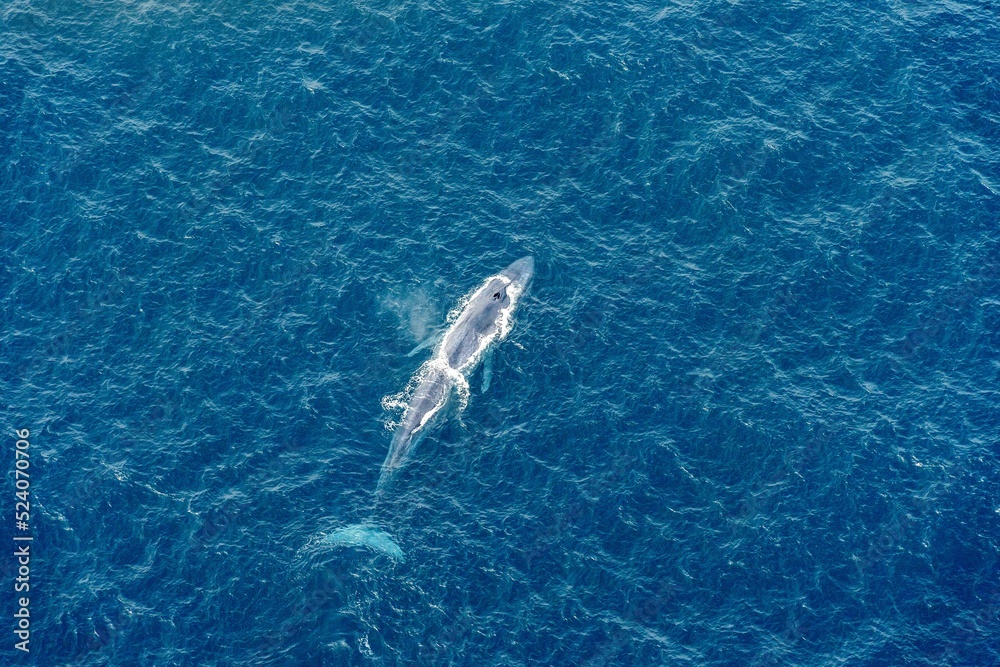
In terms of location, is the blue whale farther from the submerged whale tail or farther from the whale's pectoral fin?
the submerged whale tail

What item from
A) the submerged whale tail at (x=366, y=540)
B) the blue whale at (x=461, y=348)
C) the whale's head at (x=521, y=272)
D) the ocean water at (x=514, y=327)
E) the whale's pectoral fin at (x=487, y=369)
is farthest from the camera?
the whale's head at (x=521, y=272)

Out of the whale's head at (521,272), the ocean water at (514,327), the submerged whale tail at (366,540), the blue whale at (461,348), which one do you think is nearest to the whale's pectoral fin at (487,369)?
the blue whale at (461,348)

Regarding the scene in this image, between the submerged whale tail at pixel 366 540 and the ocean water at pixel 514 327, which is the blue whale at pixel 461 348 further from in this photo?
the submerged whale tail at pixel 366 540

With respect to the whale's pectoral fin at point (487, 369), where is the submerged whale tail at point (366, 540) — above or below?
below

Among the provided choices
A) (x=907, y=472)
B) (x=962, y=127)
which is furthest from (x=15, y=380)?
(x=962, y=127)

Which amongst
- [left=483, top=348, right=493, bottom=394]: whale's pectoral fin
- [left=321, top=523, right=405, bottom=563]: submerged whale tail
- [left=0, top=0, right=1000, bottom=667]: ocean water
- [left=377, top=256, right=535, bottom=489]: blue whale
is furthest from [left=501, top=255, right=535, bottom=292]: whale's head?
[left=321, top=523, right=405, bottom=563]: submerged whale tail

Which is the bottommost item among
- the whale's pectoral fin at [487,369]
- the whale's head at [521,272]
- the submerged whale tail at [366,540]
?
the submerged whale tail at [366,540]

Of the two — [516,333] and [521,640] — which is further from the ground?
[516,333]

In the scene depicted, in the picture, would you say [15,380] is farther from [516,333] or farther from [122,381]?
[516,333]

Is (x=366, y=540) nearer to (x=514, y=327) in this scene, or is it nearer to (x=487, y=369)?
(x=487, y=369)
